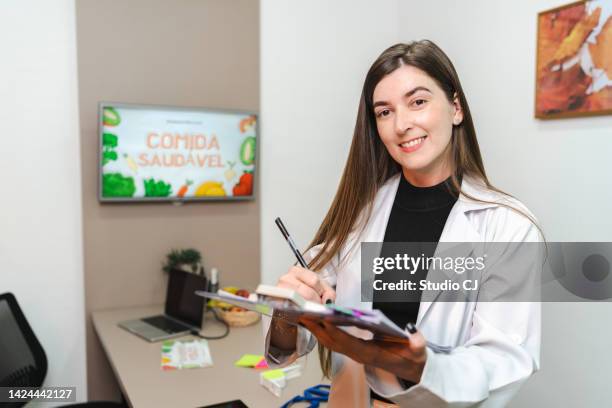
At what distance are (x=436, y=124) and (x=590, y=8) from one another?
1201mm

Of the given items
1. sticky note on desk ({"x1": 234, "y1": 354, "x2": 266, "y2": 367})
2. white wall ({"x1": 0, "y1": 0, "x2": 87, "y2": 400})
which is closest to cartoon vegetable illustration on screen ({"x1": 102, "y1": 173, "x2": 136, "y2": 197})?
white wall ({"x1": 0, "y1": 0, "x2": 87, "y2": 400})

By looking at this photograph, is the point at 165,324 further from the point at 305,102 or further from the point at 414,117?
the point at 414,117

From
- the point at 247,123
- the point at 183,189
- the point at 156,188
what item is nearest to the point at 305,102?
the point at 247,123

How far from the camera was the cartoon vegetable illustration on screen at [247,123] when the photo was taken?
101 inches

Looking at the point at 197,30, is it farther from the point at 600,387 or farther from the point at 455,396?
the point at 600,387

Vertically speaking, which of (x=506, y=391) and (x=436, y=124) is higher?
(x=436, y=124)

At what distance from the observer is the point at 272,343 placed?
1.25m

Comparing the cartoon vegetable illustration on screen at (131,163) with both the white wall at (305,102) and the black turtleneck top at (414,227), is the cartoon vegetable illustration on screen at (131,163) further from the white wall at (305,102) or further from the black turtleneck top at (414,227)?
the black turtleneck top at (414,227)

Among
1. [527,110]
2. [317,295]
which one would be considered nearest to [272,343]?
[317,295]

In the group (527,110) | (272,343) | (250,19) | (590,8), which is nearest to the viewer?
(272,343)

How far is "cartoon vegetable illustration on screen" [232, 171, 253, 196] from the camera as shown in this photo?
259cm

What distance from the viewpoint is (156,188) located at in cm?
241

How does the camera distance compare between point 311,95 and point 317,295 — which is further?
point 311,95

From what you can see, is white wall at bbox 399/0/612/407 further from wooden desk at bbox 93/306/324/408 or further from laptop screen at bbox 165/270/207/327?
laptop screen at bbox 165/270/207/327
